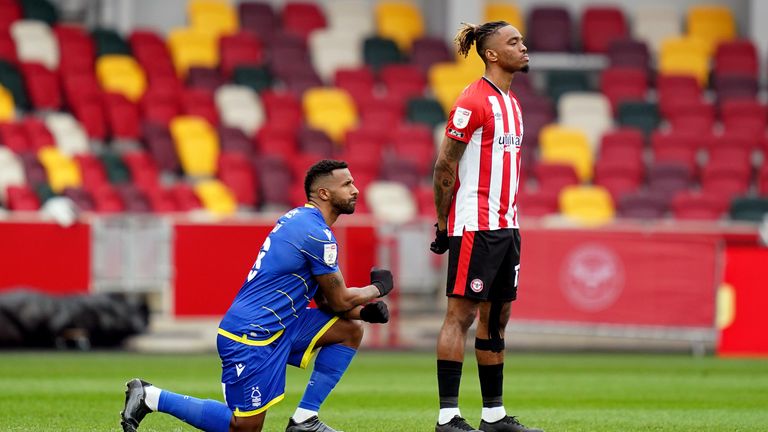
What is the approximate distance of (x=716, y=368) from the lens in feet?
45.1

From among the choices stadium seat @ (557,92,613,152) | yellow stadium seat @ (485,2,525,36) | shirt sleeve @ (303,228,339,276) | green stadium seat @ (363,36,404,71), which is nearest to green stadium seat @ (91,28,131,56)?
green stadium seat @ (363,36,404,71)

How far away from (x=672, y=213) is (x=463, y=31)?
1356 centimetres

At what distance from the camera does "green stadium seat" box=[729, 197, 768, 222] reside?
20.0 metres

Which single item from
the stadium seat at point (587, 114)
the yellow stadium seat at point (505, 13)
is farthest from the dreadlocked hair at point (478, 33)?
the yellow stadium seat at point (505, 13)

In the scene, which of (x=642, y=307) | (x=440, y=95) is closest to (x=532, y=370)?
(x=642, y=307)

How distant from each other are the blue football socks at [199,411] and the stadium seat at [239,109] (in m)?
16.4

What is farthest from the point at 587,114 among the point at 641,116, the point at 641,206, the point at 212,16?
the point at 212,16

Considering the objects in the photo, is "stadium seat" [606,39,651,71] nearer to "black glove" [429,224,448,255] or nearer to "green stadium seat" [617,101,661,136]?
"green stadium seat" [617,101,661,136]

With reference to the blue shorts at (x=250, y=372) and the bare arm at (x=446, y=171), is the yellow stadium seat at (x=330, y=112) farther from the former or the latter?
the blue shorts at (x=250, y=372)

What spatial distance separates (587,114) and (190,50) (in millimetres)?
7404

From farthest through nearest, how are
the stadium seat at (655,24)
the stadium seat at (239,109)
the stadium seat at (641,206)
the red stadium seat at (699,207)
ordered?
the stadium seat at (655,24) → the stadium seat at (239,109) → the stadium seat at (641,206) → the red stadium seat at (699,207)

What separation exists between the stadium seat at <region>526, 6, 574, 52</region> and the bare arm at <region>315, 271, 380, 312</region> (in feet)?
63.8

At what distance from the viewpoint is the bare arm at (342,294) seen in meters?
7.08

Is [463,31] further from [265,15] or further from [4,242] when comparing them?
[265,15]
